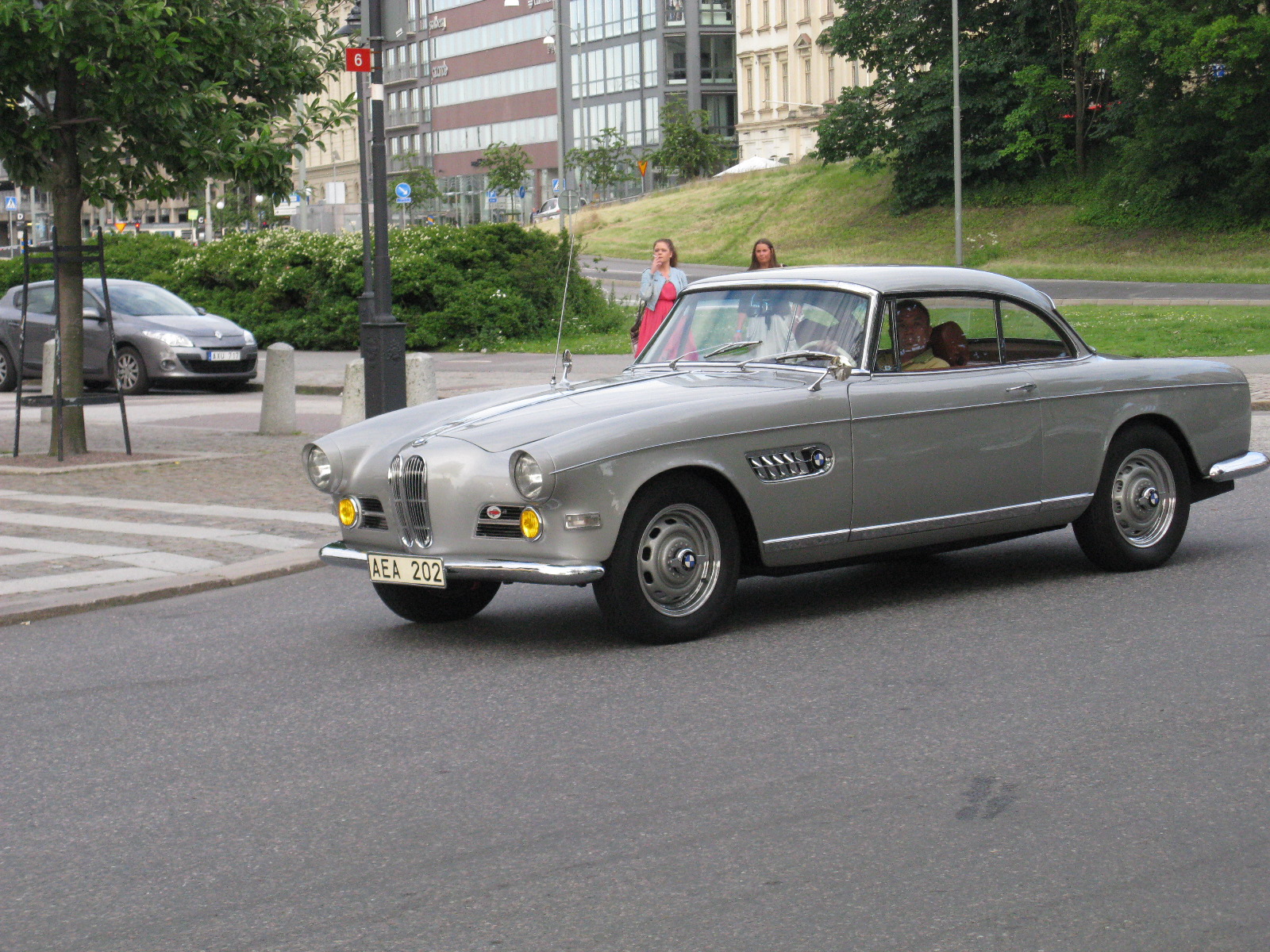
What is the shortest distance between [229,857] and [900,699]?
245 cm

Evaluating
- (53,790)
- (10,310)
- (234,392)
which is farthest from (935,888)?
(10,310)

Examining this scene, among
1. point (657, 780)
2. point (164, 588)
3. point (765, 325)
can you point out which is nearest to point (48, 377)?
point (164, 588)

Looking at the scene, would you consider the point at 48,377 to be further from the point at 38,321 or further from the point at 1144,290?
the point at 1144,290

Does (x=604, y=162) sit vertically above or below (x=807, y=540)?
above

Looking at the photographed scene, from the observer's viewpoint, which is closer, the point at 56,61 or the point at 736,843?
the point at 736,843

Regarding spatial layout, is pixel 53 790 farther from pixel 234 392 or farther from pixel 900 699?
pixel 234 392

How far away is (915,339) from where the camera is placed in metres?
7.97

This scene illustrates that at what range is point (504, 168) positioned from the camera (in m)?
94.1

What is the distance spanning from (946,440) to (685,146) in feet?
288

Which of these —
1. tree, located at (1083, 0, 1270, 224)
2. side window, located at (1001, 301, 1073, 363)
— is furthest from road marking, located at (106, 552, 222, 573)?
tree, located at (1083, 0, 1270, 224)

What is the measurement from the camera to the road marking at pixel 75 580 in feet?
28.9

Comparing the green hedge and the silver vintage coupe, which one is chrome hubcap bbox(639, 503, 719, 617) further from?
the green hedge

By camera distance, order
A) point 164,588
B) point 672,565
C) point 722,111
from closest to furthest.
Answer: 1. point 672,565
2. point 164,588
3. point 722,111

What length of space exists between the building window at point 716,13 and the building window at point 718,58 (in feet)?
2.37
